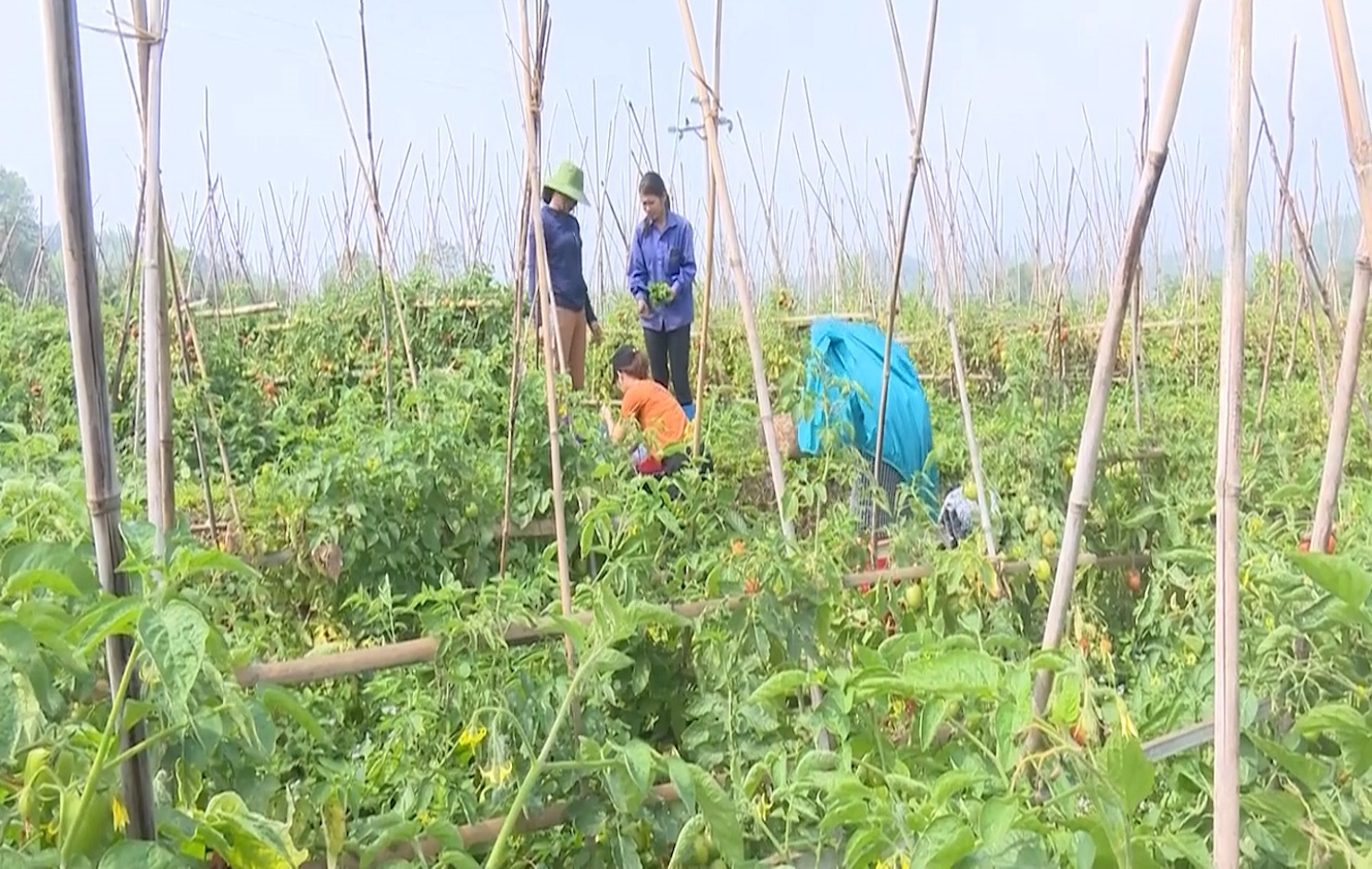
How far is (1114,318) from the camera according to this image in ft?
3.03

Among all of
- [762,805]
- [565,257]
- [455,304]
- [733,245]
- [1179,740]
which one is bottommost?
[762,805]

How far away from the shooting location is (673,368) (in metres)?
4.81

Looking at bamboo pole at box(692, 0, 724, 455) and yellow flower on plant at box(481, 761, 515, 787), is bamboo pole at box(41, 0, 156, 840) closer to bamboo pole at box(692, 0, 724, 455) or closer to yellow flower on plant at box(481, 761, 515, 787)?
yellow flower on plant at box(481, 761, 515, 787)

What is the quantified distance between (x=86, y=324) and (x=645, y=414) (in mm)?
2570

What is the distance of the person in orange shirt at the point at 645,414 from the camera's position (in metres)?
2.75

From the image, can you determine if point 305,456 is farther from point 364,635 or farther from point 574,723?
point 574,723

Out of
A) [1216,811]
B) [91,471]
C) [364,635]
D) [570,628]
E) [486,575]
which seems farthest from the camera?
[486,575]

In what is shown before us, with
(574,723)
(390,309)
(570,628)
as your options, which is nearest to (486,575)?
(574,723)

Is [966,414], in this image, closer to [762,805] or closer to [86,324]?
[762,805]

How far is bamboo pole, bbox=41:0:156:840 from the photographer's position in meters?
0.61

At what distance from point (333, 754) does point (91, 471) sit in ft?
2.95

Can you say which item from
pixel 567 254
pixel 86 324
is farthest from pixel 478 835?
pixel 567 254

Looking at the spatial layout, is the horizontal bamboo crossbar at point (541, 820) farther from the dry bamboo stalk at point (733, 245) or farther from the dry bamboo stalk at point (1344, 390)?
the dry bamboo stalk at point (733, 245)

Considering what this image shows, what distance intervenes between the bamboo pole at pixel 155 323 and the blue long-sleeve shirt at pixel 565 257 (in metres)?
3.09
